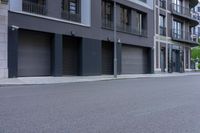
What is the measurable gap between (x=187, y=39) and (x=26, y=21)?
Answer: 34.0 metres

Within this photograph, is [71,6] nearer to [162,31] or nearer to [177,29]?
[162,31]

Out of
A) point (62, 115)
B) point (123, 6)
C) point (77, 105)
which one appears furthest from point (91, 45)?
point (62, 115)

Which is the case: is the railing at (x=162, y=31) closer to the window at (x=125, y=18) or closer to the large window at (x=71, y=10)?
the window at (x=125, y=18)

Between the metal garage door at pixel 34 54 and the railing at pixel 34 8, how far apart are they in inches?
59.7

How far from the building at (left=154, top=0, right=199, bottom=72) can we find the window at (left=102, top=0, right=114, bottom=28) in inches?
410

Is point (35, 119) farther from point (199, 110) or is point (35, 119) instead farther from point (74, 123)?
point (199, 110)

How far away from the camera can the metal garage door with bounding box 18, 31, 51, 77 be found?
25.4 metres

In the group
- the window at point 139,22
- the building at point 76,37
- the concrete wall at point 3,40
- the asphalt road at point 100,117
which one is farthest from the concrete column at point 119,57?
the asphalt road at point 100,117

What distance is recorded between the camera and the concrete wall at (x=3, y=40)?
23.1 meters

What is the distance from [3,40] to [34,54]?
348cm

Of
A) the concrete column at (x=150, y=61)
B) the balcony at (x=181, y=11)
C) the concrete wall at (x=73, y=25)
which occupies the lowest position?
the concrete column at (x=150, y=61)

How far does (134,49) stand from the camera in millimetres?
39125

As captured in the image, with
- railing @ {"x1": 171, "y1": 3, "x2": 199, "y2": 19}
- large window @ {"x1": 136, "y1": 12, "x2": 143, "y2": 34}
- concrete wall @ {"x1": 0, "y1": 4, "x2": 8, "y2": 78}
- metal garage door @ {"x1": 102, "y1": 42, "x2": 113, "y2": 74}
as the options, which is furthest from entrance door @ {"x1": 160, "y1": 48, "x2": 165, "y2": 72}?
concrete wall @ {"x1": 0, "y1": 4, "x2": 8, "y2": 78}

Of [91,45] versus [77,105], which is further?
[91,45]
